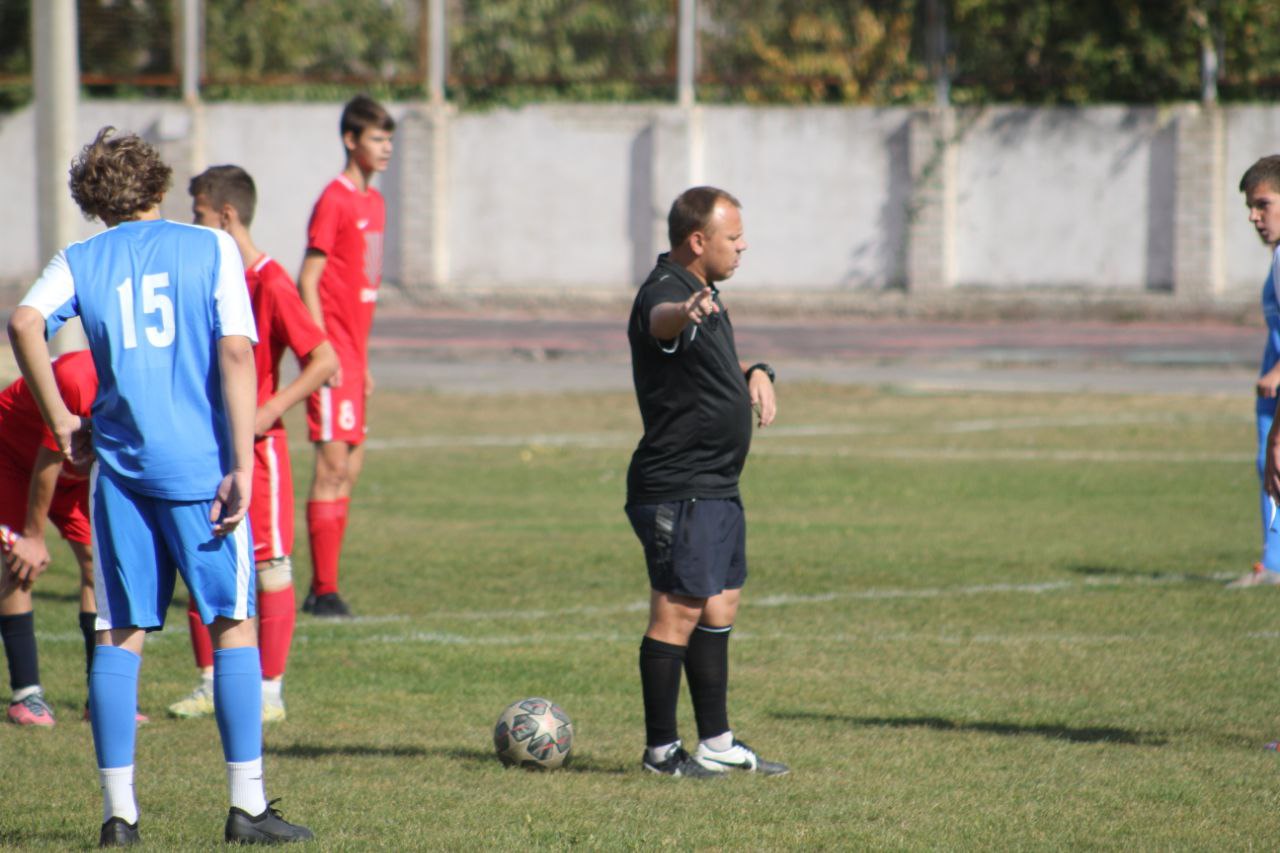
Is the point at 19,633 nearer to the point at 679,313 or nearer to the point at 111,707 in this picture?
the point at 111,707

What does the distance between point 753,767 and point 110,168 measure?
9.19ft

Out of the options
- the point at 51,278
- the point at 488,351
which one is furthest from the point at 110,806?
the point at 488,351

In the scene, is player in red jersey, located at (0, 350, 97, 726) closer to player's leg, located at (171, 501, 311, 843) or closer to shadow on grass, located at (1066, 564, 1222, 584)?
player's leg, located at (171, 501, 311, 843)

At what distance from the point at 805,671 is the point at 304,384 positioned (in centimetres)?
259

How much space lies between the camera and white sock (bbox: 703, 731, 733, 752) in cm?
575

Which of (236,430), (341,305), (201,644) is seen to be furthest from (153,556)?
(341,305)

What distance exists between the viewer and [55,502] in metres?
6.51

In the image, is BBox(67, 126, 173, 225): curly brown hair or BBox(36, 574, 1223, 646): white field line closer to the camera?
BBox(67, 126, 173, 225): curly brown hair

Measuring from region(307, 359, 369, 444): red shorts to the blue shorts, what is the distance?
3814mm

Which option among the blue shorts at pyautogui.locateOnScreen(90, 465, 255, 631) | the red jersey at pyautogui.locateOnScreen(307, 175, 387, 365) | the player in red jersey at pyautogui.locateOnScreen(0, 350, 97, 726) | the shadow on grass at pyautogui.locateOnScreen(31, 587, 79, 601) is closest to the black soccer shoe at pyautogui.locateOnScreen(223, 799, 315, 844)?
the blue shorts at pyautogui.locateOnScreen(90, 465, 255, 631)

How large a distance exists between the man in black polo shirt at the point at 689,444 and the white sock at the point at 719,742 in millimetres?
39

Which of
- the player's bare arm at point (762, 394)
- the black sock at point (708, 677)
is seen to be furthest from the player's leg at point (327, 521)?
the player's bare arm at point (762, 394)

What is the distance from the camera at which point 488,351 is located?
24375 millimetres

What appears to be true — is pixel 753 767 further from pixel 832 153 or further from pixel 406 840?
pixel 832 153
